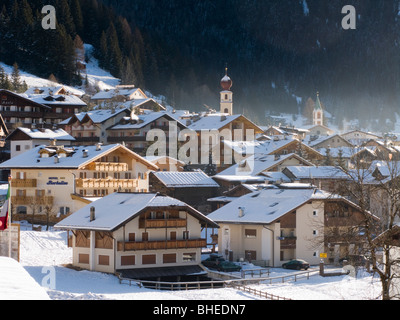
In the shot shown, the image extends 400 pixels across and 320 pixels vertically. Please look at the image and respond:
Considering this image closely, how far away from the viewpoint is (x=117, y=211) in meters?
49.5

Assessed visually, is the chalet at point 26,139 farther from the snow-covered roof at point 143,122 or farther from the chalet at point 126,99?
the chalet at point 126,99

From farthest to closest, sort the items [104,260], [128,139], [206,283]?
[128,139], [104,260], [206,283]

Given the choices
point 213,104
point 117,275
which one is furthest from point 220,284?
point 213,104

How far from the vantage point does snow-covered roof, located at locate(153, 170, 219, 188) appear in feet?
231

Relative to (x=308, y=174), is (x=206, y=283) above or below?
below

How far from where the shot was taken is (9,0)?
566 feet

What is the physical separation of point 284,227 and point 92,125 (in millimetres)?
Result: 50167

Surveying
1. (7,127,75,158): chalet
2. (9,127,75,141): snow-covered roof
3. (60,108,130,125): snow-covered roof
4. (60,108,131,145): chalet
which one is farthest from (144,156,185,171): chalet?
(60,108,130,125): snow-covered roof

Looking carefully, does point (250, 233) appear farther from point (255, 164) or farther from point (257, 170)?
point (255, 164)

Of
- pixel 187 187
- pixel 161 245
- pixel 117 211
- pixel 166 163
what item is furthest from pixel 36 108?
pixel 161 245

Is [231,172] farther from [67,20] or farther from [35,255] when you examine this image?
[67,20]

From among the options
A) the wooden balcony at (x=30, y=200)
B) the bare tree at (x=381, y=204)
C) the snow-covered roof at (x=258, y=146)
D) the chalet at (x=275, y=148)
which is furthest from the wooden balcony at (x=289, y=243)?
the snow-covered roof at (x=258, y=146)

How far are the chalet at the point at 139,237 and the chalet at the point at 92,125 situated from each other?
158 ft
